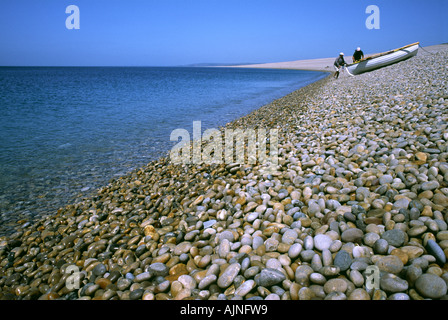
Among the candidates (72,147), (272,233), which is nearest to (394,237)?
(272,233)

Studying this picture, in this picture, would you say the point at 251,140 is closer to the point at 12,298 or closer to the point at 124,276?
the point at 124,276

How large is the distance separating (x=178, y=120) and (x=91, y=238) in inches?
381

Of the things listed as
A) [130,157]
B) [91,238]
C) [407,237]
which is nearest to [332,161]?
[407,237]

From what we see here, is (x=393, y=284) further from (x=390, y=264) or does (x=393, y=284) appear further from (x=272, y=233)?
(x=272, y=233)

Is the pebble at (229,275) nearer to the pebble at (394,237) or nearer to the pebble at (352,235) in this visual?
the pebble at (352,235)

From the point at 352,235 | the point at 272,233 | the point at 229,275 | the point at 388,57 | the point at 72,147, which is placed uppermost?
the point at 388,57

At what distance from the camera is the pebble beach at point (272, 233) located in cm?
203

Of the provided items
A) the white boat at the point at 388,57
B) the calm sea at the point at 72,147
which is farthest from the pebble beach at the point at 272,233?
the white boat at the point at 388,57

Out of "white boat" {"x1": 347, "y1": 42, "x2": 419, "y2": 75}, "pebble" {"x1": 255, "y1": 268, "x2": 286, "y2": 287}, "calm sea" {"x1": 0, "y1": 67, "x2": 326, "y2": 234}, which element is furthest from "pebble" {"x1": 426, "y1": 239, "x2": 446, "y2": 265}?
"white boat" {"x1": 347, "y1": 42, "x2": 419, "y2": 75}

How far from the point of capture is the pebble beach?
2.03 m

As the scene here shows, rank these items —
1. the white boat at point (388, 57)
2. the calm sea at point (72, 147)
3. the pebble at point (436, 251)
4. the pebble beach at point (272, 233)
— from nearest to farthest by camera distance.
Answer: the pebble at point (436, 251), the pebble beach at point (272, 233), the calm sea at point (72, 147), the white boat at point (388, 57)

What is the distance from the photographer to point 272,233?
2689mm

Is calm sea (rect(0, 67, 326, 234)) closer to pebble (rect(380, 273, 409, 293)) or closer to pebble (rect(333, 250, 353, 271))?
pebble (rect(333, 250, 353, 271))

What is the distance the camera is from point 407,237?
216cm
